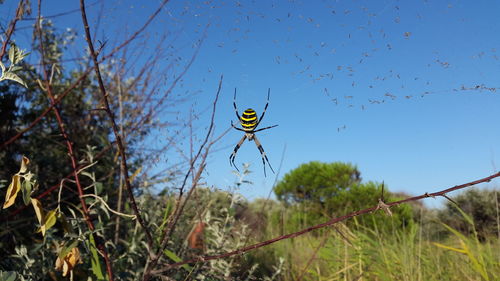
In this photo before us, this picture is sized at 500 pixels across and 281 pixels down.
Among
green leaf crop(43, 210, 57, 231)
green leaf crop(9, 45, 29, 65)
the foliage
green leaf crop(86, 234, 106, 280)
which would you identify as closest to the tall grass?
green leaf crop(86, 234, 106, 280)

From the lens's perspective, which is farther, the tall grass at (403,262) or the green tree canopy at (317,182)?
the green tree canopy at (317,182)

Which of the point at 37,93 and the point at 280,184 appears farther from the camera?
the point at 280,184

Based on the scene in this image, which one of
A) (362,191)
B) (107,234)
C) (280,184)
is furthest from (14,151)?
(280,184)

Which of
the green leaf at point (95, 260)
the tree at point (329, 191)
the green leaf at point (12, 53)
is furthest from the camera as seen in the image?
the tree at point (329, 191)

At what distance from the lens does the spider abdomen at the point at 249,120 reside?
1.41 m

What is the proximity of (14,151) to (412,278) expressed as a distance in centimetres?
380

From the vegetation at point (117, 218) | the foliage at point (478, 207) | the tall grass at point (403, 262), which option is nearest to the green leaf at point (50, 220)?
the vegetation at point (117, 218)

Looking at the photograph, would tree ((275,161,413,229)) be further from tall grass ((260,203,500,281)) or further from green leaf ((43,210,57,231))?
green leaf ((43,210,57,231))

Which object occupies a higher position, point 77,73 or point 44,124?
point 77,73

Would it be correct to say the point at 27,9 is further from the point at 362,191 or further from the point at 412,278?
the point at 362,191

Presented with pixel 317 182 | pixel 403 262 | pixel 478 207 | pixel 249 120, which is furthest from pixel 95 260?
pixel 478 207

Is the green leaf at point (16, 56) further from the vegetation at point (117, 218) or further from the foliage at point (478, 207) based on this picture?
the foliage at point (478, 207)

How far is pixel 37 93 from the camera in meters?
5.17

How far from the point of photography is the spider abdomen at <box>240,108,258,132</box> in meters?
1.41
